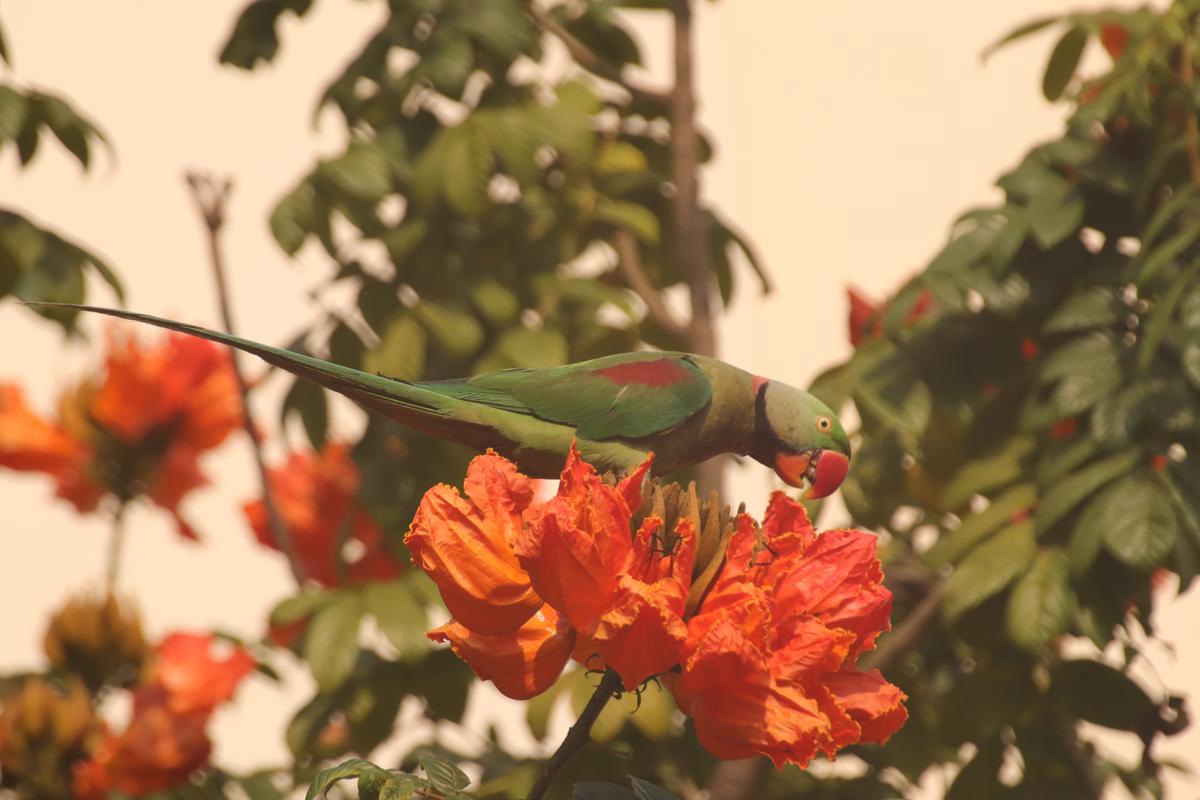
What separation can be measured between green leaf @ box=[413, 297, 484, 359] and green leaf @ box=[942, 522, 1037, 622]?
711mm

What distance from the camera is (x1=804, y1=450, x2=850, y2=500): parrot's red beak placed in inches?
51.7

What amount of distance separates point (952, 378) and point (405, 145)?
86 centimetres

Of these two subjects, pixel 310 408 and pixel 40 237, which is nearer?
pixel 40 237

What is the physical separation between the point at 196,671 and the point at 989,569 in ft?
3.36

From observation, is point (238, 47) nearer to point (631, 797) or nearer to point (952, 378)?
point (952, 378)

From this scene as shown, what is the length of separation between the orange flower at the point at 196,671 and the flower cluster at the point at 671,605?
3.04 ft

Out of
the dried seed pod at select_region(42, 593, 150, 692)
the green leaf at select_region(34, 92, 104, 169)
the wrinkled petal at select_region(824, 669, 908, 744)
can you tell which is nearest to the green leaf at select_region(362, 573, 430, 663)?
the dried seed pod at select_region(42, 593, 150, 692)

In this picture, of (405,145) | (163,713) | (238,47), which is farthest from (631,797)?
(238,47)

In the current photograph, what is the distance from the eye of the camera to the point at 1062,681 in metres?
1.86

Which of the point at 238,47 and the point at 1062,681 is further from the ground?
the point at 1062,681

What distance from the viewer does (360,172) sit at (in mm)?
1999

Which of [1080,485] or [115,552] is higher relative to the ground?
[1080,485]

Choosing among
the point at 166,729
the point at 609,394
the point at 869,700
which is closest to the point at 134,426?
the point at 166,729

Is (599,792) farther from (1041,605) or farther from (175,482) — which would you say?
(175,482)
